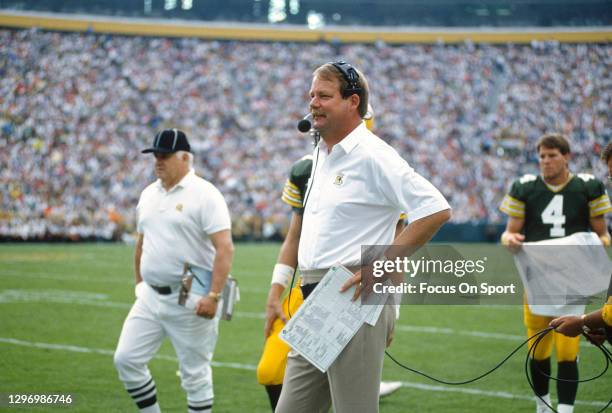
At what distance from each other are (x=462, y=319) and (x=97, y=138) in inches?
840

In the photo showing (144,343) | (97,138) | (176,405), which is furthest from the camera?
(97,138)

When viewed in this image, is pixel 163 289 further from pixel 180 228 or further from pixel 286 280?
pixel 286 280

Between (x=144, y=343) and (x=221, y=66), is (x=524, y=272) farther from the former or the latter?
(x=221, y=66)

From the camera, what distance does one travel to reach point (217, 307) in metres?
4.91

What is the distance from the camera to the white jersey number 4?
556 cm

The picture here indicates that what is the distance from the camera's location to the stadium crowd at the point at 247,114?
26.6m

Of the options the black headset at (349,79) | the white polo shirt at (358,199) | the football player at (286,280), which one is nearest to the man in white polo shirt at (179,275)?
the football player at (286,280)

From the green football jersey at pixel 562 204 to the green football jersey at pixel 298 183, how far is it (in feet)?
6.83

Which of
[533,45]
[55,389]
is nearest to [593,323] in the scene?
[55,389]

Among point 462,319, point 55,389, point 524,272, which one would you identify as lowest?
point 462,319

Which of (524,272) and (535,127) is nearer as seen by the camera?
(524,272)

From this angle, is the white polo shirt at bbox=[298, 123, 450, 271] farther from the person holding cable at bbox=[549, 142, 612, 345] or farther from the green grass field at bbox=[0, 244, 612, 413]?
the person holding cable at bbox=[549, 142, 612, 345]

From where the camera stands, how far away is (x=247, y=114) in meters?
31.9

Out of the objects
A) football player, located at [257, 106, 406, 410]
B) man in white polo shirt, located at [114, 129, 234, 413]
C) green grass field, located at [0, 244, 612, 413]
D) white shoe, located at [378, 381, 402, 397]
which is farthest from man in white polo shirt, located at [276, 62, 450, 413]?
white shoe, located at [378, 381, 402, 397]
